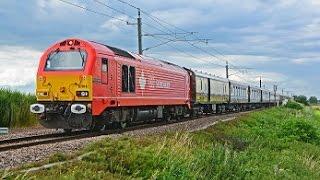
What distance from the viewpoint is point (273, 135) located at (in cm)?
2547

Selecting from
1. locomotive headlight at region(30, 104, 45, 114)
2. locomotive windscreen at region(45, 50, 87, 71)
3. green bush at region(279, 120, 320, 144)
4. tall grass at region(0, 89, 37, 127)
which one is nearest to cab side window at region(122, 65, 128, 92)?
locomotive windscreen at region(45, 50, 87, 71)

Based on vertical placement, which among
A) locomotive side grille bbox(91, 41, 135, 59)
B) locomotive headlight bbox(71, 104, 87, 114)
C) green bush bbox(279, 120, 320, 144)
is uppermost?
locomotive side grille bbox(91, 41, 135, 59)

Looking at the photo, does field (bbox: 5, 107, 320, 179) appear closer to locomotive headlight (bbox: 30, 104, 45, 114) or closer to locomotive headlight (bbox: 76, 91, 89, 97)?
locomotive headlight (bbox: 76, 91, 89, 97)

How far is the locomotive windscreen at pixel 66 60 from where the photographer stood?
1972 centimetres

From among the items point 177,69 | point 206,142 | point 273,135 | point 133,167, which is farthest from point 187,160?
point 177,69

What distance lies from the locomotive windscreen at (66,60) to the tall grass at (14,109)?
17.6 ft

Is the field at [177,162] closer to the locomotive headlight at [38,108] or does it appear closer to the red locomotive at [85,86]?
the red locomotive at [85,86]

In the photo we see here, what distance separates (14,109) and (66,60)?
589 cm

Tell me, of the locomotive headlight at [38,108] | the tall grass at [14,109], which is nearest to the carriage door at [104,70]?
the locomotive headlight at [38,108]

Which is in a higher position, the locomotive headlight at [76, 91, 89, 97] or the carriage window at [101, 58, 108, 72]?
the carriage window at [101, 58, 108, 72]

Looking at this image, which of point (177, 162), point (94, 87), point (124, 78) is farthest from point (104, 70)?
point (177, 162)

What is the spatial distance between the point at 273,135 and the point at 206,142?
32.9 ft

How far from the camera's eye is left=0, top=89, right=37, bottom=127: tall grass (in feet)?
80.5

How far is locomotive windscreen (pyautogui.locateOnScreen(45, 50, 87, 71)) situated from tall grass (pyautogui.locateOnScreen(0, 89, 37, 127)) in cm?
536
